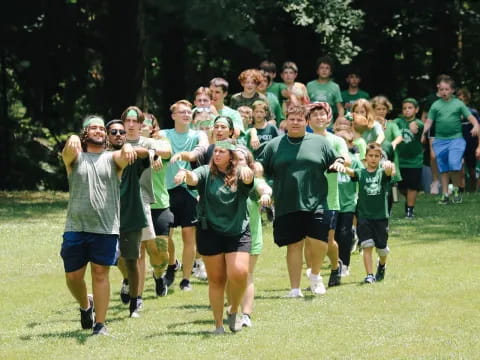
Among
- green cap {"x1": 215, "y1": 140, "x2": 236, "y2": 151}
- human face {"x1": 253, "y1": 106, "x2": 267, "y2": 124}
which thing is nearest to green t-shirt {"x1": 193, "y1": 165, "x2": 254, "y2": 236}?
green cap {"x1": 215, "y1": 140, "x2": 236, "y2": 151}

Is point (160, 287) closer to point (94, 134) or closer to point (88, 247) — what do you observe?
point (88, 247)

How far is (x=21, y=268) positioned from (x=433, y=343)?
6.70m

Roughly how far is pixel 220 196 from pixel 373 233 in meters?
3.51

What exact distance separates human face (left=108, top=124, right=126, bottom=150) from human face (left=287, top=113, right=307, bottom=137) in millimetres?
1924

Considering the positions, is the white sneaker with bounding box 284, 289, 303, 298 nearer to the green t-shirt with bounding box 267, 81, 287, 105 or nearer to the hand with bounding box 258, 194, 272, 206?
the hand with bounding box 258, 194, 272, 206

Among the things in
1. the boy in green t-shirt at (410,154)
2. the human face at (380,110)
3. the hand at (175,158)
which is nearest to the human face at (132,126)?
the hand at (175,158)

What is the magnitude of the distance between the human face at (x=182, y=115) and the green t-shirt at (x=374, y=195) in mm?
2033

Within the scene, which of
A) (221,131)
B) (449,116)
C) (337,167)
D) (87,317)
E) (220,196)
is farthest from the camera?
(449,116)

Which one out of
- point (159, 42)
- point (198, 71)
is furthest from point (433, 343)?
point (198, 71)

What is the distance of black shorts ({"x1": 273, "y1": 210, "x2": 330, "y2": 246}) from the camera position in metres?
12.1

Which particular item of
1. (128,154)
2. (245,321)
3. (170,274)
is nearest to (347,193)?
(170,274)

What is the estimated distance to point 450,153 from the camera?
20891 millimetres

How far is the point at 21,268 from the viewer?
48.1 ft

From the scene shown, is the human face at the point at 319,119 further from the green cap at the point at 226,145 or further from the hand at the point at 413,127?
the hand at the point at 413,127
